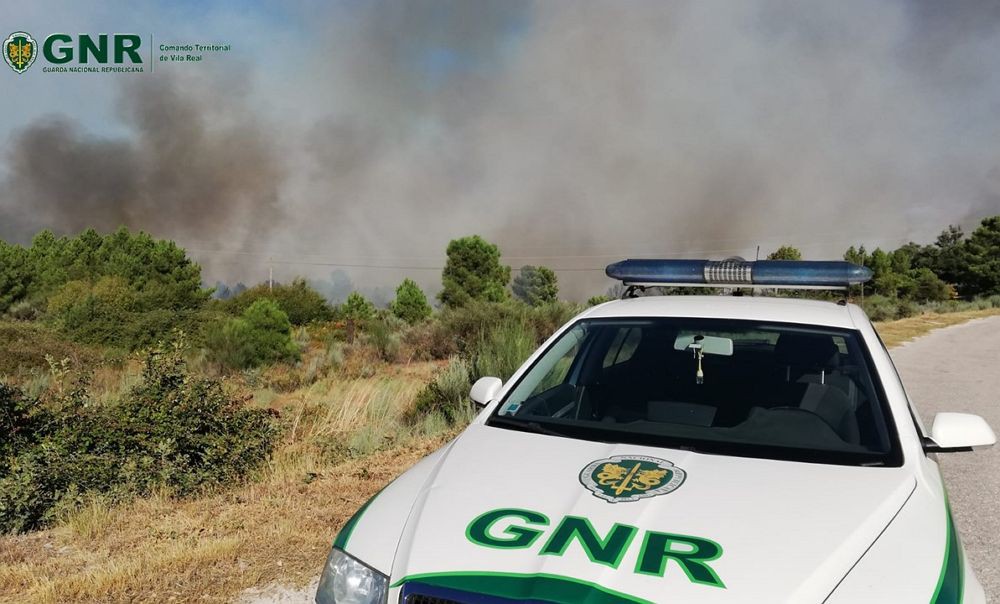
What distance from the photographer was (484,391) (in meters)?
3.31

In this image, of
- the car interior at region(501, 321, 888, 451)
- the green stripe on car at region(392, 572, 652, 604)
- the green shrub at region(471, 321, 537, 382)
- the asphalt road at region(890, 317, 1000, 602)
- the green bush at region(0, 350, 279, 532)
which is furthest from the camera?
the green shrub at region(471, 321, 537, 382)

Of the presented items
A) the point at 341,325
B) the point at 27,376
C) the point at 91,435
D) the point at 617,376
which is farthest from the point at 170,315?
the point at 617,376

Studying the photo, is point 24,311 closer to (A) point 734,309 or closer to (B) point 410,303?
(B) point 410,303

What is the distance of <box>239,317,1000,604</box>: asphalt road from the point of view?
3.72m

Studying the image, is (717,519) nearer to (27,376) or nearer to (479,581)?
(479,581)

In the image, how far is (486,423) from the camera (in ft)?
9.87

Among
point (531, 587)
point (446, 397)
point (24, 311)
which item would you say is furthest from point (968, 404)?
point (24, 311)

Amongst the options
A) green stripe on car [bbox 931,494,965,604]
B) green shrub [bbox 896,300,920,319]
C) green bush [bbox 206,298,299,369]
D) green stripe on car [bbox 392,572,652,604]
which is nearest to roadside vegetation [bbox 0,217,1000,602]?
green stripe on car [bbox 392,572,652,604]

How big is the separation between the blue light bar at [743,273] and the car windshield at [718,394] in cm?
35

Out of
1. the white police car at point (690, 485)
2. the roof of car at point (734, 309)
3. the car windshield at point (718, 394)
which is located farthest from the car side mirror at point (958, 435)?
the roof of car at point (734, 309)

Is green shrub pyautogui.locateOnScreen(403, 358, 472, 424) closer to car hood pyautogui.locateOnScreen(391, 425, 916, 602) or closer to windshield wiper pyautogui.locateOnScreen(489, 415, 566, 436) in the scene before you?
windshield wiper pyautogui.locateOnScreen(489, 415, 566, 436)

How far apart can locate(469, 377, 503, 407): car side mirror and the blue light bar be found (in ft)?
3.88

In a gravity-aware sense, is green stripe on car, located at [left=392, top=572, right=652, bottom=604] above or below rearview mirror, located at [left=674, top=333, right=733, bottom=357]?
below

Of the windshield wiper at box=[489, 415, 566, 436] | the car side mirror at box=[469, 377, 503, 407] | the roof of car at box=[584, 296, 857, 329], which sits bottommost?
the windshield wiper at box=[489, 415, 566, 436]
